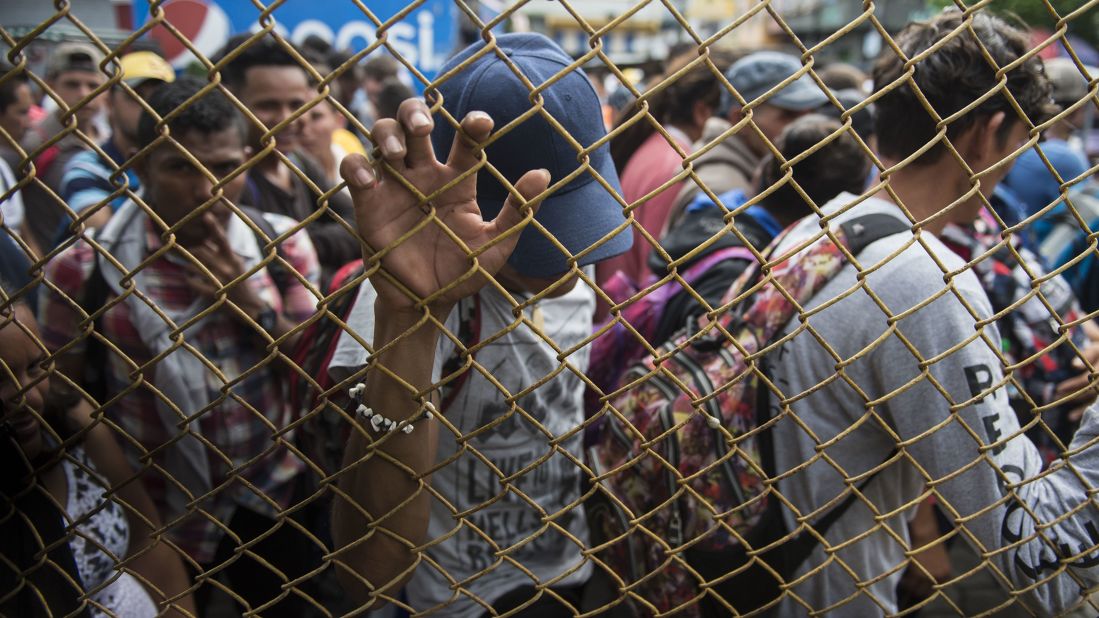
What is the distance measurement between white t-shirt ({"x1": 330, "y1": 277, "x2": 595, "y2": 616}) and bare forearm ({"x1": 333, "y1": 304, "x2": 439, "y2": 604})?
0.77 ft

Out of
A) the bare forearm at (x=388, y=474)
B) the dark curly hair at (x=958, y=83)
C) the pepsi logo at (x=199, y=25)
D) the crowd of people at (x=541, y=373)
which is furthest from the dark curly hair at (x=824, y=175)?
the pepsi logo at (x=199, y=25)

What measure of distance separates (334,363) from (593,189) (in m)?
0.60

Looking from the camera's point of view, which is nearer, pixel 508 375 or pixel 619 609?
pixel 508 375

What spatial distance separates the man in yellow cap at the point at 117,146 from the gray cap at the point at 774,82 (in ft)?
7.91

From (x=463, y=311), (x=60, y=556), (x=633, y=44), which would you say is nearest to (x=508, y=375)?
(x=463, y=311)

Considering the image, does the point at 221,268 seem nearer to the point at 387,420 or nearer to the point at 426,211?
the point at 387,420

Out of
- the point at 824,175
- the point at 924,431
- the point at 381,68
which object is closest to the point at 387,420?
the point at 924,431

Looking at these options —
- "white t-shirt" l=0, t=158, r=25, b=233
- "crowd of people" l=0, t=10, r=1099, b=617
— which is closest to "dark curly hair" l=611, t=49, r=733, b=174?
"crowd of people" l=0, t=10, r=1099, b=617

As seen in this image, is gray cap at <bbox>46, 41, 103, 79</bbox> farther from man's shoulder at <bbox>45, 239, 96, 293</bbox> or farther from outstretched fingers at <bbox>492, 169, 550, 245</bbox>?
outstretched fingers at <bbox>492, 169, 550, 245</bbox>

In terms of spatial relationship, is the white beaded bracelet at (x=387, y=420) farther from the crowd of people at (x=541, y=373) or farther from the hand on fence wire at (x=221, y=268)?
the hand on fence wire at (x=221, y=268)

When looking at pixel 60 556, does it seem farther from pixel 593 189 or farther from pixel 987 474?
pixel 987 474

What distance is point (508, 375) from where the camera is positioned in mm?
1640

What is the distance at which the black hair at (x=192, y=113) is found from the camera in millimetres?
2350

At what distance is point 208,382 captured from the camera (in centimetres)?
220
